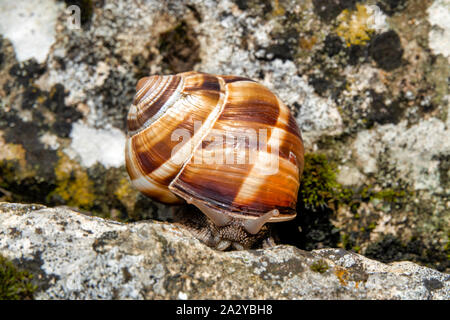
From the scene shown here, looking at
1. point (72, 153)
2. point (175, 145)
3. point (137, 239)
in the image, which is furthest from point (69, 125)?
point (137, 239)

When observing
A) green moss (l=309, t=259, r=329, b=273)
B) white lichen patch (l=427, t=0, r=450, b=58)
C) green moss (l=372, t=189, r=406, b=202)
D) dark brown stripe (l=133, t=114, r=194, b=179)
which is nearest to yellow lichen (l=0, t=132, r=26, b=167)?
dark brown stripe (l=133, t=114, r=194, b=179)

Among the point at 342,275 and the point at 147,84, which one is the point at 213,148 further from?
the point at 342,275

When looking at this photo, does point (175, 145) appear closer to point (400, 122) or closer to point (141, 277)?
point (141, 277)

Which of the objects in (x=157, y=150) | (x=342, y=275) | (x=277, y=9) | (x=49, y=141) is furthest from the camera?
(x=49, y=141)

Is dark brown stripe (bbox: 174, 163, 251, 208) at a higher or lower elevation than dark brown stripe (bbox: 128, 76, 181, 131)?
lower

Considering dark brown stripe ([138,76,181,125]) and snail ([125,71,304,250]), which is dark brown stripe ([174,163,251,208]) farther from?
dark brown stripe ([138,76,181,125])

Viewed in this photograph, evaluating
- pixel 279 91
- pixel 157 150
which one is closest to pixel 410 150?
pixel 279 91
